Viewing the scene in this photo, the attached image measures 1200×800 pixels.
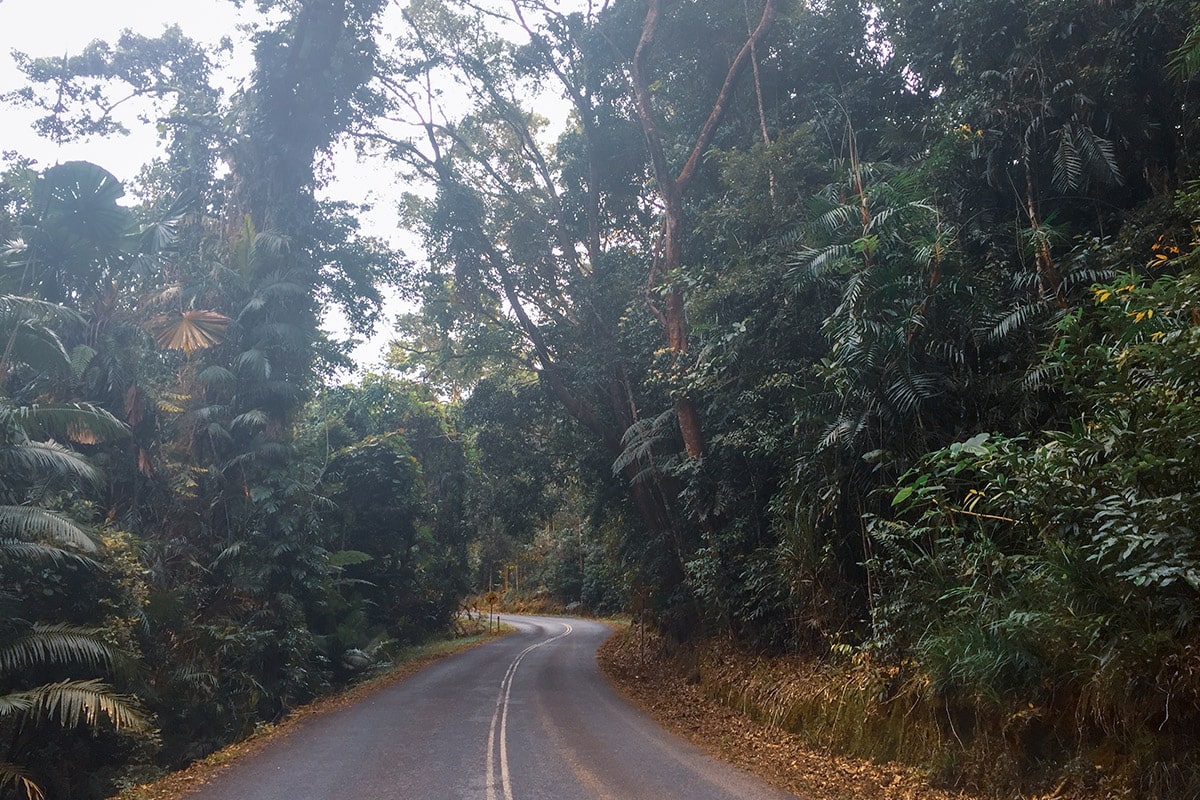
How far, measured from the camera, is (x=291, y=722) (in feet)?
45.5

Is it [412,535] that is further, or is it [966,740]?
[412,535]

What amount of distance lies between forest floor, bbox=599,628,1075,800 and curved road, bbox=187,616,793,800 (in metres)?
0.40

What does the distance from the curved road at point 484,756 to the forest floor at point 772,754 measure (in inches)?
15.8

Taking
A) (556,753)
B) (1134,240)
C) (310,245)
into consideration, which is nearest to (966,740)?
(556,753)

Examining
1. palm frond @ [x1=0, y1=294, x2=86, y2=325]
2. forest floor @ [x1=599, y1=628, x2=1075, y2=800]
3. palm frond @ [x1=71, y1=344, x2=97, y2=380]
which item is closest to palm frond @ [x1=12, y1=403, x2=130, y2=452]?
palm frond @ [x1=0, y1=294, x2=86, y2=325]

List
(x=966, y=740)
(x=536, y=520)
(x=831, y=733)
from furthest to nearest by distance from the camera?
(x=536, y=520) < (x=831, y=733) < (x=966, y=740)

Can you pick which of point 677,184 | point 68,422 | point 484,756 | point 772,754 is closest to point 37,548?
point 68,422

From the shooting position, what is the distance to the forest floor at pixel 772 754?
7.75m

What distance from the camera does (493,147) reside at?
22375mm

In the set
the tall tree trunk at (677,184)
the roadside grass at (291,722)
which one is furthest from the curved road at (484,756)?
the tall tree trunk at (677,184)

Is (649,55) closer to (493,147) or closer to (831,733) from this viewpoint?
(493,147)

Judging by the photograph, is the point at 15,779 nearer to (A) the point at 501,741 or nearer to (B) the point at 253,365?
(A) the point at 501,741

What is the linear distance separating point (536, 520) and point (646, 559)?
6439mm

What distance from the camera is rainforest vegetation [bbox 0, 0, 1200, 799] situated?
6945mm
